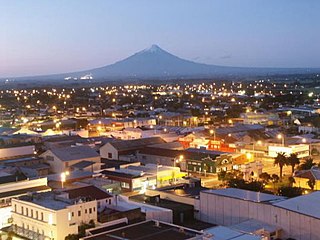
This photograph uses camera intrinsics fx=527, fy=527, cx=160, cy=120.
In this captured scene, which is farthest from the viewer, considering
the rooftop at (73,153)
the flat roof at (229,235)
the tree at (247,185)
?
the rooftop at (73,153)

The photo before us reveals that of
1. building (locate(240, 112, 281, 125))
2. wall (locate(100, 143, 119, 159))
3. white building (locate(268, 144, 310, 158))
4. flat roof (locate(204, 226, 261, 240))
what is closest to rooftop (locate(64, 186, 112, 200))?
flat roof (locate(204, 226, 261, 240))

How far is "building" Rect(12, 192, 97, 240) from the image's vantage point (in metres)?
7.91

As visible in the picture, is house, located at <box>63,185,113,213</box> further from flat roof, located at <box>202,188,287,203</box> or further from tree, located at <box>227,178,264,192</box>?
tree, located at <box>227,178,264,192</box>

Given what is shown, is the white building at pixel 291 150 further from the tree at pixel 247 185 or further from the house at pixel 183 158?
the tree at pixel 247 185

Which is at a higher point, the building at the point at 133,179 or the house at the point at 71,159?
the house at the point at 71,159

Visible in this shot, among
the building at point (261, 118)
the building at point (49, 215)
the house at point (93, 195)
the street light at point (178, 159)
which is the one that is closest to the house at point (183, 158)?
the street light at point (178, 159)

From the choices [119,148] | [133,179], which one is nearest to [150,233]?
[133,179]

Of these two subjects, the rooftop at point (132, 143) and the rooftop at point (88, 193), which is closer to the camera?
the rooftop at point (88, 193)

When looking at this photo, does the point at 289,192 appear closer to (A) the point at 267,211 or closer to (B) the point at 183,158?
(A) the point at 267,211

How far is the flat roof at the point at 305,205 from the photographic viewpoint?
320 inches

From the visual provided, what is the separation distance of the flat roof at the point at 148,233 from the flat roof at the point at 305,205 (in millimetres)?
1701

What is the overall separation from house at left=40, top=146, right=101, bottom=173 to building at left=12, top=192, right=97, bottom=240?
13.9ft

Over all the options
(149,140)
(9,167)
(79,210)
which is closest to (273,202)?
(79,210)

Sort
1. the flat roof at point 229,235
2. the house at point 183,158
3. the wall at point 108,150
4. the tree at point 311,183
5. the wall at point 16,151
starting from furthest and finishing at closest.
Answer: the wall at point 108,150
the wall at point 16,151
the house at point 183,158
the tree at point 311,183
the flat roof at point 229,235
